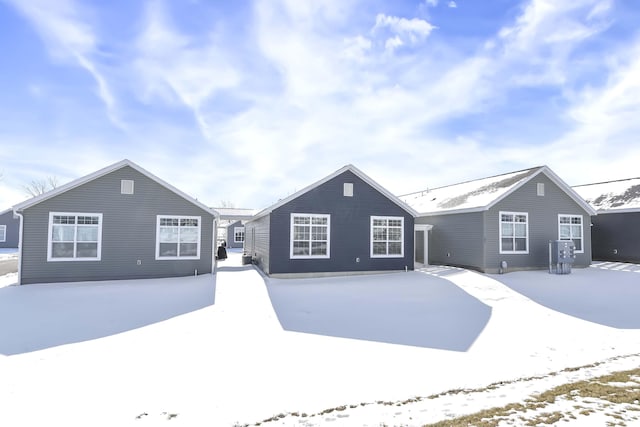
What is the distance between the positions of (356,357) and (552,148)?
18.1 metres

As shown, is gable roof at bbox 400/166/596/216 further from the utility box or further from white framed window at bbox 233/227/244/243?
white framed window at bbox 233/227/244/243

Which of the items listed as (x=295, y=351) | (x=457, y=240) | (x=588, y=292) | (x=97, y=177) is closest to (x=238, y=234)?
(x=97, y=177)

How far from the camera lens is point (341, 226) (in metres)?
15.4

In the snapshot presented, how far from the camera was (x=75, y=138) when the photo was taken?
21.0m

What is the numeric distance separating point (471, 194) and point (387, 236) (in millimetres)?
6172

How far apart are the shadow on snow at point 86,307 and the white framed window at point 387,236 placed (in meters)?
7.32

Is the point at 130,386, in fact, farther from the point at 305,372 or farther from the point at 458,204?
the point at 458,204

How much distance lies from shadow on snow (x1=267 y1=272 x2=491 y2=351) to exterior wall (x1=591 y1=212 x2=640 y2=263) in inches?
561

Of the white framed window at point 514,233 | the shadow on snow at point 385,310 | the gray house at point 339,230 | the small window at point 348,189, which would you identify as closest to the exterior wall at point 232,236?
the gray house at point 339,230

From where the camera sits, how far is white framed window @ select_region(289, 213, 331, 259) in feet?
48.6

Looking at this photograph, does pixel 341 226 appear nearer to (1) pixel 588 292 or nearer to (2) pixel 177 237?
(2) pixel 177 237

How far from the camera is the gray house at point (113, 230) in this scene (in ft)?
42.8

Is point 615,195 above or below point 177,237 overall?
above

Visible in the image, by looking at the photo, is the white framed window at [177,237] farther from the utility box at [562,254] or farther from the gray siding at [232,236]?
the gray siding at [232,236]
